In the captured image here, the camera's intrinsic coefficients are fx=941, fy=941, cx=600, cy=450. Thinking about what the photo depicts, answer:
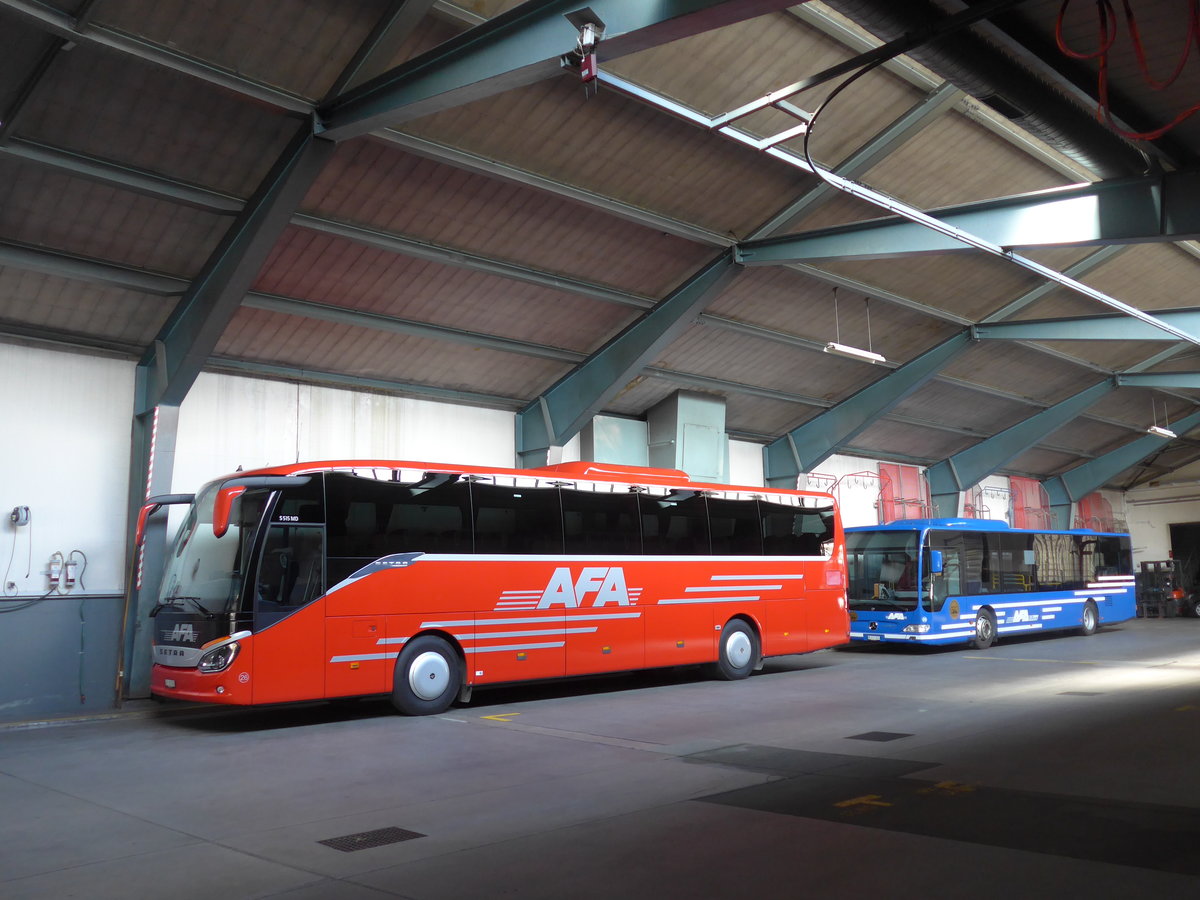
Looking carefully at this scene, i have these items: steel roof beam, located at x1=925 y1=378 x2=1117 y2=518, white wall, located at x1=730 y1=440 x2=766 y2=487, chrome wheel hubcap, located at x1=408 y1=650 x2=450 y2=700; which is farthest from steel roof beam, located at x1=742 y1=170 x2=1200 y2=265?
steel roof beam, located at x1=925 y1=378 x2=1117 y2=518

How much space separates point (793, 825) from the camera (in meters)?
5.78

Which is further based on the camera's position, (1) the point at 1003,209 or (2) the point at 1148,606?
(2) the point at 1148,606

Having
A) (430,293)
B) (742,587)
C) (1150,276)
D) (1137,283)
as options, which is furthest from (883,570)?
(430,293)

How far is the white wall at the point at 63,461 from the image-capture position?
12711 mm

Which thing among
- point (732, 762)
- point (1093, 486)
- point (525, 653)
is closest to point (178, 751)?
point (525, 653)

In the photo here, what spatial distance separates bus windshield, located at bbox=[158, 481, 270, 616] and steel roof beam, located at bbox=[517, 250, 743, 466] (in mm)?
8128

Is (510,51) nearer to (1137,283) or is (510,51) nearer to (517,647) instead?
(517,647)

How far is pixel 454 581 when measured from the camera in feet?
39.0

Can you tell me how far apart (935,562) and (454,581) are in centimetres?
1097

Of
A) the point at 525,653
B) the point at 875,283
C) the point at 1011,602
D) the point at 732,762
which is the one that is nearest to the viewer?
the point at 732,762

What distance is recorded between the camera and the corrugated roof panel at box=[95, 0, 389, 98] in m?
9.56

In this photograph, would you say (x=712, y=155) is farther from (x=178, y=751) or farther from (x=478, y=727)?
(x=178, y=751)

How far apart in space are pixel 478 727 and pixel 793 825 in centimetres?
538

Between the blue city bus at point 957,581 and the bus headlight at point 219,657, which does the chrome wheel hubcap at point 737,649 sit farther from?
the bus headlight at point 219,657
